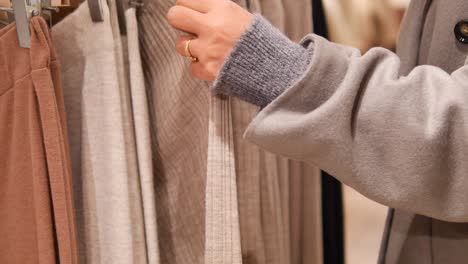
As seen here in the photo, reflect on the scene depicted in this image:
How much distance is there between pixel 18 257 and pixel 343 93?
1.48 ft

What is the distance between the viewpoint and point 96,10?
1.83 ft

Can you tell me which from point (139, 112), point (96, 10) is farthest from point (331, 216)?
point (96, 10)

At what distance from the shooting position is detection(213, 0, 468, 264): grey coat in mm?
425

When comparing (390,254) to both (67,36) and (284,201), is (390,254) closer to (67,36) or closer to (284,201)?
(284,201)

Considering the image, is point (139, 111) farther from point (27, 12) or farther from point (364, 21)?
point (364, 21)

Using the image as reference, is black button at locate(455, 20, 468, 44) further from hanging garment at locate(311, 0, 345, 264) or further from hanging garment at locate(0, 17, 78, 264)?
hanging garment at locate(0, 17, 78, 264)

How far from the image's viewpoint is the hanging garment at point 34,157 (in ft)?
1.74

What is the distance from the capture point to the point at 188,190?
25.8 inches

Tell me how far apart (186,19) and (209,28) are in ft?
0.12

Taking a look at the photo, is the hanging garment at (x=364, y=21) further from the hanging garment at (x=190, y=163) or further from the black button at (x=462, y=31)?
the black button at (x=462, y=31)

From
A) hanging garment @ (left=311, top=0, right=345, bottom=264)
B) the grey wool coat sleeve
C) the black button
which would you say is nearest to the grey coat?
the grey wool coat sleeve

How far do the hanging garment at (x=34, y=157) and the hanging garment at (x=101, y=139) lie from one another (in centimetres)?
5

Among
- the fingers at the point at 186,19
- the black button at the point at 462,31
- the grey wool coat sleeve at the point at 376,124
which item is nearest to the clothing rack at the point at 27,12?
the fingers at the point at 186,19

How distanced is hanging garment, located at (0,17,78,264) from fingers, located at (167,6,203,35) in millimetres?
157
